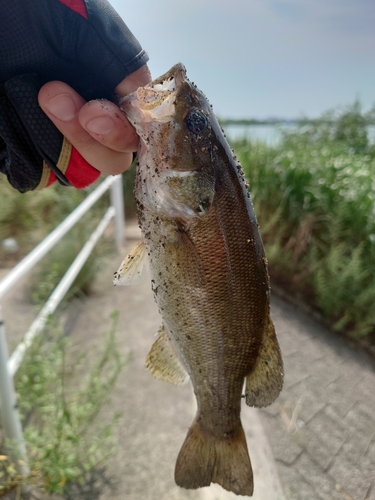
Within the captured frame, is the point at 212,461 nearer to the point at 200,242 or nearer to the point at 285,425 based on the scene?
the point at 200,242

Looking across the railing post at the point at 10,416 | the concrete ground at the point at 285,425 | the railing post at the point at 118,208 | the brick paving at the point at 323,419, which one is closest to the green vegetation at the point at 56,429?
the railing post at the point at 10,416

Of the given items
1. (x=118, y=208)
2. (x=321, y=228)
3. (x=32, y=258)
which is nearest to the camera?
(x=32, y=258)

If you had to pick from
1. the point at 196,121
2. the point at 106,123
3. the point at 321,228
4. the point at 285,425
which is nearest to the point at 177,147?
the point at 196,121

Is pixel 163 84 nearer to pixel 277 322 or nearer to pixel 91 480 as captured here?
pixel 91 480

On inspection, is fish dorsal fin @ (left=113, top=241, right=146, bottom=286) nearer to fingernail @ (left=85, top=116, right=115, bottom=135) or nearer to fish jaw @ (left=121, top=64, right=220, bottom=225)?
fish jaw @ (left=121, top=64, right=220, bottom=225)

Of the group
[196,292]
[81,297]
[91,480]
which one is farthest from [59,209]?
[196,292]

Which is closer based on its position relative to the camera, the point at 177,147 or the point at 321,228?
the point at 177,147
